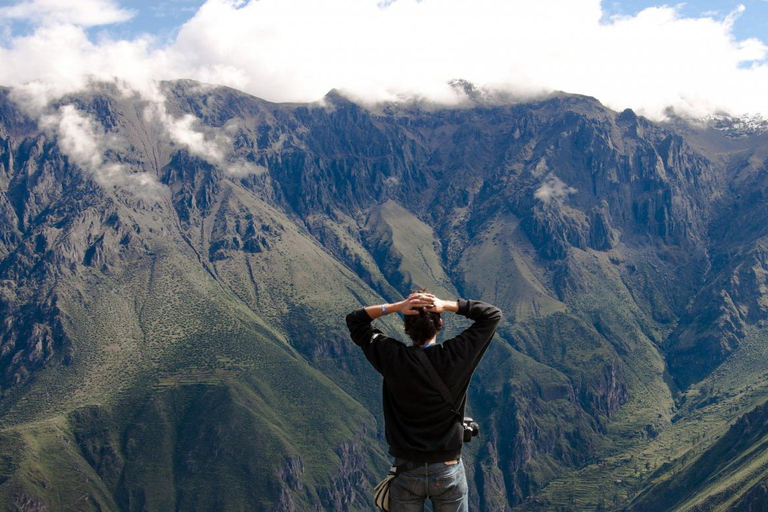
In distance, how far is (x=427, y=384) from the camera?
18.7 metres

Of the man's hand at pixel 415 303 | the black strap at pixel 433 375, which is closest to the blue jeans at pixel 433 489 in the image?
the black strap at pixel 433 375

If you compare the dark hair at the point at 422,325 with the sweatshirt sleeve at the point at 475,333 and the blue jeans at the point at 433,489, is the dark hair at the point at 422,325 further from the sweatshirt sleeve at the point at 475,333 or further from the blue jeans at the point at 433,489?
the blue jeans at the point at 433,489

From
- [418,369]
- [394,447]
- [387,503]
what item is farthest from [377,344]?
[387,503]

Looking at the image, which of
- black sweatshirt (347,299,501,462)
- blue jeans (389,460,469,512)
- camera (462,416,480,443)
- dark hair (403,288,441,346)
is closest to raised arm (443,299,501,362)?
black sweatshirt (347,299,501,462)

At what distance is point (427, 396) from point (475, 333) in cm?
182

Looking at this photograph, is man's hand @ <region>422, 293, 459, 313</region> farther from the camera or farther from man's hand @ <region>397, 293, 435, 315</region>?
the camera

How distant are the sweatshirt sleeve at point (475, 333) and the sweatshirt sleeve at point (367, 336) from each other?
162 centimetres

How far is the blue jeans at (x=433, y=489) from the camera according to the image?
19.1 m

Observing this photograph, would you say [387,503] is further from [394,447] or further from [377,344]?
[377,344]

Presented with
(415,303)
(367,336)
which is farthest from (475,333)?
(367,336)

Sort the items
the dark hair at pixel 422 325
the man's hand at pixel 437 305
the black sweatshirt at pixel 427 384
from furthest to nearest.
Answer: the black sweatshirt at pixel 427 384
the dark hair at pixel 422 325
the man's hand at pixel 437 305

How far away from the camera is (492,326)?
18969mm

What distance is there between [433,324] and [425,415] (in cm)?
216

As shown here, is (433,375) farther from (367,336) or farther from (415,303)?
(367,336)
